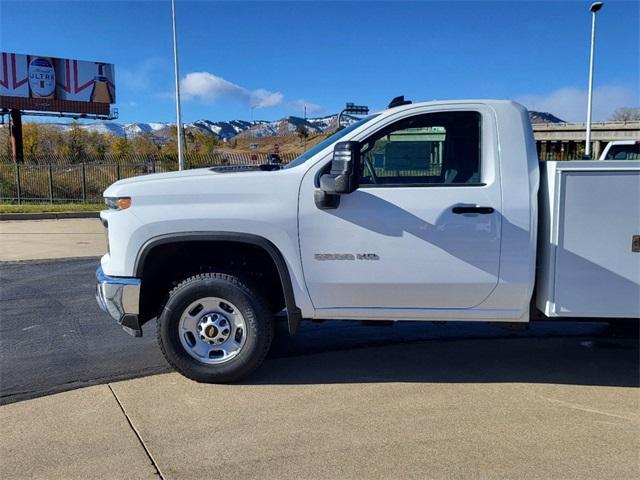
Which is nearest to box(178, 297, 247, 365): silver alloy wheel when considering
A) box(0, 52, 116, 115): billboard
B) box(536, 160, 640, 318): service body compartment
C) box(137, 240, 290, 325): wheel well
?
box(137, 240, 290, 325): wheel well

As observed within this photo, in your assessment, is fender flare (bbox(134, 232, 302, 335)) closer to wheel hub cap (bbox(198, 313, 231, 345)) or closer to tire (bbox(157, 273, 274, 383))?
tire (bbox(157, 273, 274, 383))

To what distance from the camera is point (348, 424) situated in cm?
360

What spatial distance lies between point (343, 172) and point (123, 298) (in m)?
1.95

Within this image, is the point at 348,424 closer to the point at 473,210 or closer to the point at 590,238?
the point at 473,210

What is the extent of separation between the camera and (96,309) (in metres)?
6.56

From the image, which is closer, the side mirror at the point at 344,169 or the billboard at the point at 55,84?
the side mirror at the point at 344,169

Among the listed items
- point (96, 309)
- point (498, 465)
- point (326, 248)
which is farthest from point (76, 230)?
point (498, 465)

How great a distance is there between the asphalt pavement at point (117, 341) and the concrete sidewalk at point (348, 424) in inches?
6.7

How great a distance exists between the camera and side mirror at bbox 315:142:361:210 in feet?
12.0

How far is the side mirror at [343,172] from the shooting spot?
3.66 m

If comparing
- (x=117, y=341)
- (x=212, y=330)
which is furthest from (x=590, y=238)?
(x=117, y=341)

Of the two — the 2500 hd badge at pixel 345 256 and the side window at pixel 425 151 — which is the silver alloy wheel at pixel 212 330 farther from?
the side window at pixel 425 151

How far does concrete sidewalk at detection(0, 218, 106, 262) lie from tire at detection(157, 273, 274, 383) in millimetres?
7553

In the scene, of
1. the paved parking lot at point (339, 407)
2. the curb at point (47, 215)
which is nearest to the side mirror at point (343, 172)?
the paved parking lot at point (339, 407)
